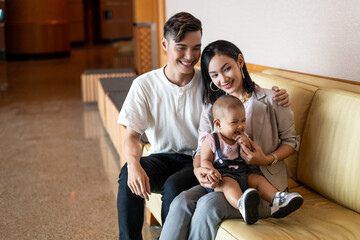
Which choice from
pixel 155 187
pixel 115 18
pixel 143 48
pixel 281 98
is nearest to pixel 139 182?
pixel 155 187

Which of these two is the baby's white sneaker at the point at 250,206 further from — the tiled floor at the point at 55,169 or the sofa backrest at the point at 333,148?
the tiled floor at the point at 55,169

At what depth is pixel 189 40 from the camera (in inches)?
87.8

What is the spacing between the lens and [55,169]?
405cm

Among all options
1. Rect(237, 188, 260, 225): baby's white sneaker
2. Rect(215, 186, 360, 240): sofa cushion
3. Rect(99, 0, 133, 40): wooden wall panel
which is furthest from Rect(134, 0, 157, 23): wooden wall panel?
Rect(99, 0, 133, 40): wooden wall panel

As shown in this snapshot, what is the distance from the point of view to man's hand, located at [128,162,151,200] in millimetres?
2084

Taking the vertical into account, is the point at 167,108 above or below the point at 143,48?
Answer: below

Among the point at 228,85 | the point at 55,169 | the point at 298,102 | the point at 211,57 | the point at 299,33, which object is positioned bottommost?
the point at 55,169

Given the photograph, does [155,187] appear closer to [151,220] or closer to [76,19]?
[151,220]

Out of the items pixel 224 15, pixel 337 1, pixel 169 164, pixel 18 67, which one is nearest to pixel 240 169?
pixel 169 164

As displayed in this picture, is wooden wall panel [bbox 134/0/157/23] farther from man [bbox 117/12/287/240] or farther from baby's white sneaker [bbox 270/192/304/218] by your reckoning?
baby's white sneaker [bbox 270/192/304/218]

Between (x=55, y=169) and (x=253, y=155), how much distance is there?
2.54 m

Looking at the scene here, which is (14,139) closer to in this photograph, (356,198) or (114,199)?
(114,199)

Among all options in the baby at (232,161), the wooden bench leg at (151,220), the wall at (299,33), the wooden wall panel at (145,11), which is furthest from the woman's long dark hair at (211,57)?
the wooden wall panel at (145,11)

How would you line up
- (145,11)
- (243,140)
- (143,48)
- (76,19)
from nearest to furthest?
(243,140)
(145,11)
(143,48)
(76,19)
